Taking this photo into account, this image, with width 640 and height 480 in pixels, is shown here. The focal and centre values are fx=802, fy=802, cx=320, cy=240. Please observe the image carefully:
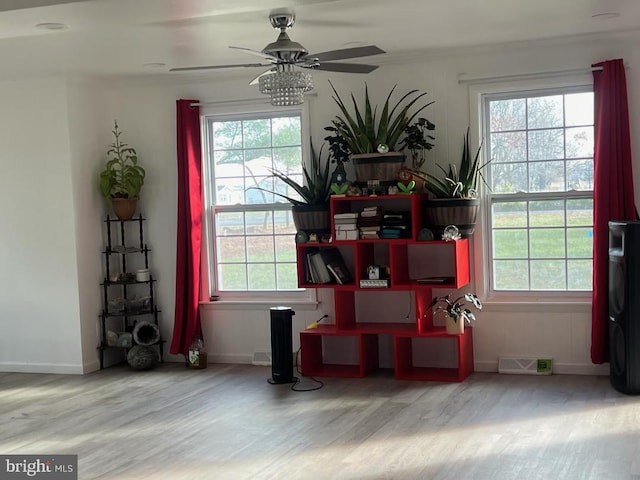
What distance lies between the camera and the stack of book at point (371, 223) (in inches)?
248

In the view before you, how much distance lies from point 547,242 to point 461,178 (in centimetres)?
85

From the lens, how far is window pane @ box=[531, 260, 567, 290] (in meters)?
6.32

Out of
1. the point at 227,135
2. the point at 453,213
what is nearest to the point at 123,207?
the point at 227,135

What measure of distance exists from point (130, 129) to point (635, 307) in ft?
15.0

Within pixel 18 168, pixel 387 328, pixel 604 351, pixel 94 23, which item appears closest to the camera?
pixel 94 23

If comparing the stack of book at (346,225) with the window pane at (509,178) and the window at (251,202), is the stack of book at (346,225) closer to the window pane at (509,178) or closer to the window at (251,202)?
the window at (251,202)

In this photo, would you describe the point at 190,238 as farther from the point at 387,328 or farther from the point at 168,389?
the point at 387,328

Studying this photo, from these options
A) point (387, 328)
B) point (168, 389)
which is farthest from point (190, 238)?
point (387, 328)

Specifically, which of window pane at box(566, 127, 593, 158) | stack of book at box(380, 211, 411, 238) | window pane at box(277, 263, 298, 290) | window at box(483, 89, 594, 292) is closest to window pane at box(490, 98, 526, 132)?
window at box(483, 89, 594, 292)

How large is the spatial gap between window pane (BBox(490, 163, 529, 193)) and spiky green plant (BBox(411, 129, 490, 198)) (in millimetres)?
96

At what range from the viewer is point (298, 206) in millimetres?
6539

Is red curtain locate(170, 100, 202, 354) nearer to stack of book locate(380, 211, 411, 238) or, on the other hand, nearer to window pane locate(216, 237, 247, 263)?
window pane locate(216, 237, 247, 263)

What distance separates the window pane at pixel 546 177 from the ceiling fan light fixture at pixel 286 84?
8.43 ft

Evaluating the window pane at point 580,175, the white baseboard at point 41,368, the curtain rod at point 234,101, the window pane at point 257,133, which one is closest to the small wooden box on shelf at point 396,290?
the window pane at point 580,175
